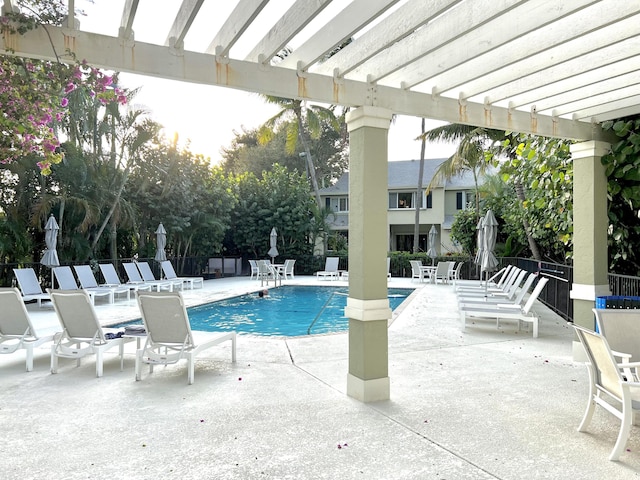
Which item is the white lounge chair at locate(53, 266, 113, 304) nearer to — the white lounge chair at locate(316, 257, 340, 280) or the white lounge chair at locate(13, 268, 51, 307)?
the white lounge chair at locate(13, 268, 51, 307)

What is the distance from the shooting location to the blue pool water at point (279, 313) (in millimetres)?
10797

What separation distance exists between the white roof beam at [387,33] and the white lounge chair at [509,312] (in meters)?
5.78

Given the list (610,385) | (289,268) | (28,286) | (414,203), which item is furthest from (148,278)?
(414,203)

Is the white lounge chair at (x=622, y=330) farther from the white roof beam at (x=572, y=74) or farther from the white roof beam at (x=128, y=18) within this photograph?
the white roof beam at (x=128, y=18)

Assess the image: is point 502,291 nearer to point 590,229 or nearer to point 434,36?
point 590,229

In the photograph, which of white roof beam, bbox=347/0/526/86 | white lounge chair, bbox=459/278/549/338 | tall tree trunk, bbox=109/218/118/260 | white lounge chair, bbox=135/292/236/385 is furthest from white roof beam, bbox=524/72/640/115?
tall tree trunk, bbox=109/218/118/260

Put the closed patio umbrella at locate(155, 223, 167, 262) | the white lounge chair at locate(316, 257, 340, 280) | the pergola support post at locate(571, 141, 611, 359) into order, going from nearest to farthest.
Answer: the pergola support post at locate(571, 141, 611, 359)
the closed patio umbrella at locate(155, 223, 167, 262)
the white lounge chair at locate(316, 257, 340, 280)

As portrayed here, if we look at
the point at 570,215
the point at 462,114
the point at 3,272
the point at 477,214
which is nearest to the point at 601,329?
the point at 462,114

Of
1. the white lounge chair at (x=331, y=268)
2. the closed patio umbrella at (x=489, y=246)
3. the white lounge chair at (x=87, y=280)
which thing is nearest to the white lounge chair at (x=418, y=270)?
the white lounge chair at (x=331, y=268)

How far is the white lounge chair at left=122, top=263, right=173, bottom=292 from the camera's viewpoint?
50.3 ft

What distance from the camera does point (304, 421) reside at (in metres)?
4.17

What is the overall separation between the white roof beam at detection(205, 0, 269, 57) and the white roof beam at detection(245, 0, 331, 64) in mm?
300

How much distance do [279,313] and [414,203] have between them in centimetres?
1981

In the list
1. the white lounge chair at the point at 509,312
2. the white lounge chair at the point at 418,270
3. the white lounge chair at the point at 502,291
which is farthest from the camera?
the white lounge chair at the point at 418,270
